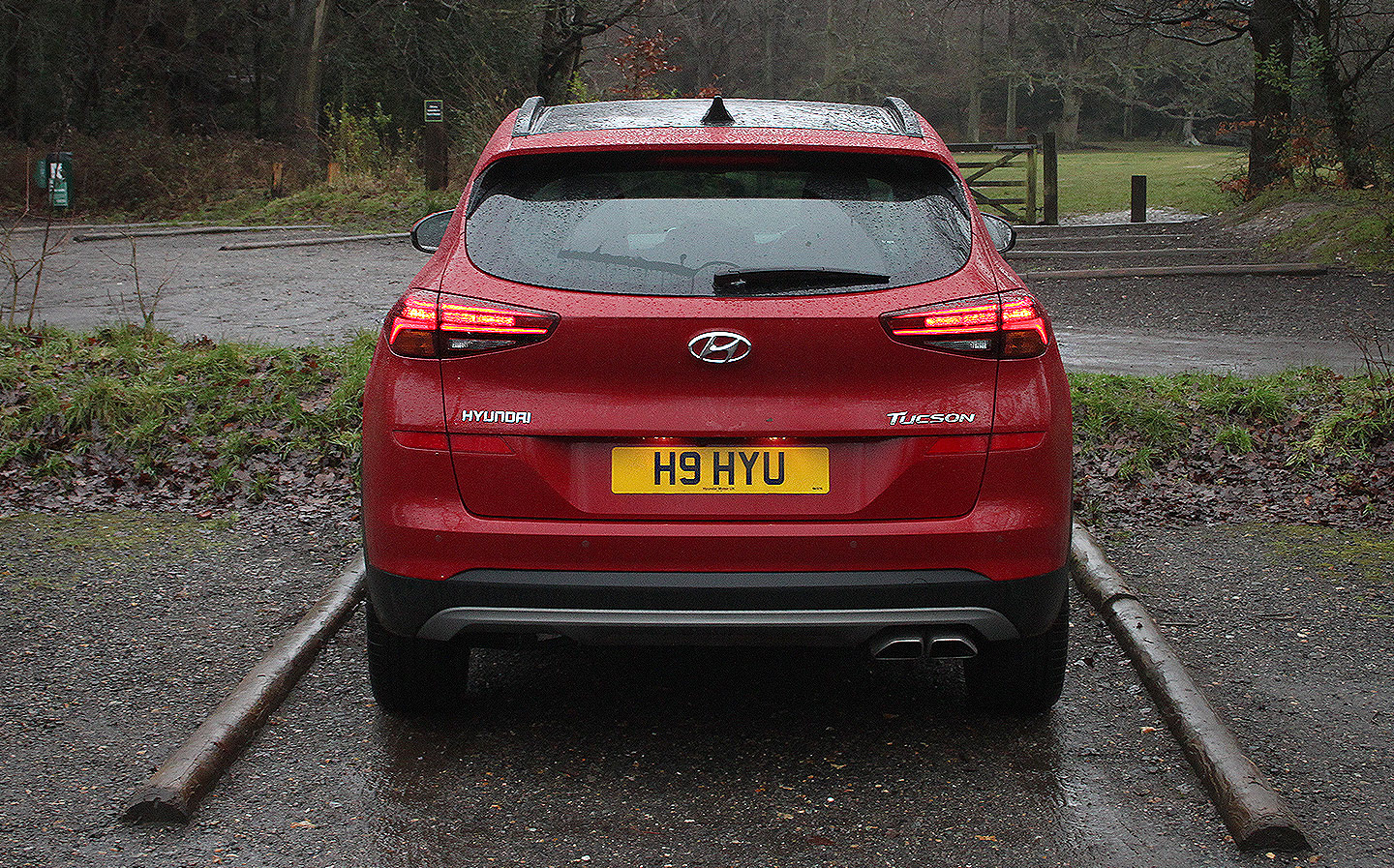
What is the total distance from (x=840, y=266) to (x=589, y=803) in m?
1.53

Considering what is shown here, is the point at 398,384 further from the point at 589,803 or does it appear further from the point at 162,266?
the point at 162,266

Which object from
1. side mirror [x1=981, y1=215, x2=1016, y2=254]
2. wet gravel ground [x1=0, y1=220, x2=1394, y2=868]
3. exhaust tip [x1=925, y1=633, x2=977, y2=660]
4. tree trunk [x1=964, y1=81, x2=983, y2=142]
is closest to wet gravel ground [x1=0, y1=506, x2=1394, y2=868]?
wet gravel ground [x1=0, y1=220, x2=1394, y2=868]

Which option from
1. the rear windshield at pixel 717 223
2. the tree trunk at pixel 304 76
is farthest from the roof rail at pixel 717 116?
the tree trunk at pixel 304 76

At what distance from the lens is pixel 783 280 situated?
358 centimetres

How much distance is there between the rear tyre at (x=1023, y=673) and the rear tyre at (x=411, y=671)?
1544 mm

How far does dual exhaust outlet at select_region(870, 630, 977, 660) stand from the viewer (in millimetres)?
3553

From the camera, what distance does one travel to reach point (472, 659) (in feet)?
15.9

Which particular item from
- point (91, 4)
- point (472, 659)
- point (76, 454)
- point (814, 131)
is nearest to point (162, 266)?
point (76, 454)

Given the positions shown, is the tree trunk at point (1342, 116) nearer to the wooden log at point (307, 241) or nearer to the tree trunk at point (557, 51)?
the wooden log at point (307, 241)

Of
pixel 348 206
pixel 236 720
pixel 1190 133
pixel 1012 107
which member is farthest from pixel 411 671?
pixel 1190 133

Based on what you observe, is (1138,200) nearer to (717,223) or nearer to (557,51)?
(557,51)

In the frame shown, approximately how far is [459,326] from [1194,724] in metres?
2.27

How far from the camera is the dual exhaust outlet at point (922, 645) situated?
355cm

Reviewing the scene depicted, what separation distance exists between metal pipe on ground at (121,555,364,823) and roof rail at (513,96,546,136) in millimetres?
1809
